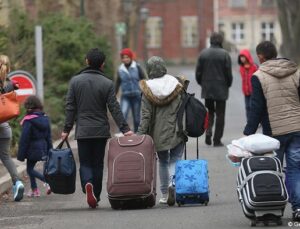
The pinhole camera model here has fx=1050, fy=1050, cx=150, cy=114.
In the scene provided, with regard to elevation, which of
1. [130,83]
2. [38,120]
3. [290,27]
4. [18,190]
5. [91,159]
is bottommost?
[290,27]

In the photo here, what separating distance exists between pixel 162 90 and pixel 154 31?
293 ft

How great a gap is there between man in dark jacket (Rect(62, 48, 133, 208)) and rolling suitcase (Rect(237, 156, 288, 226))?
2298mm

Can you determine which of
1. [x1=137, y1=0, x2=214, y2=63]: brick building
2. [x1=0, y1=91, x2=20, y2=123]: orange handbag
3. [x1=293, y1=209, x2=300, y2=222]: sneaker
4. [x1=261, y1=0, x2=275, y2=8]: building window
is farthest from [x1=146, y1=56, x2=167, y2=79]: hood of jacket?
[x1=261, y1=0, x2=275, y2=8]: building window

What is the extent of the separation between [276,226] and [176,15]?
89667 mm

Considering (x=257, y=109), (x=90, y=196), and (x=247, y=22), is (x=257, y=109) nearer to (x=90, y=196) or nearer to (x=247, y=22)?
(x=90, y=196)

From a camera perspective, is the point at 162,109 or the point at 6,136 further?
the point at 6,136

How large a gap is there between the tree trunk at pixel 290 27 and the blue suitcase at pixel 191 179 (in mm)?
43938

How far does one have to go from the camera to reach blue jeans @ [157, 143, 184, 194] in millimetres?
12070

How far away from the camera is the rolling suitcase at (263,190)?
9766 millimetres

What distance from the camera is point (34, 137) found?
43.3 ft

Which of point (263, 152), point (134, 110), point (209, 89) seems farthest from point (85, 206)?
point (134, 110)

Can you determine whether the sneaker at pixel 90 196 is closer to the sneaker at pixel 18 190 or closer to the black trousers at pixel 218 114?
the sneaker at pixel 18 190

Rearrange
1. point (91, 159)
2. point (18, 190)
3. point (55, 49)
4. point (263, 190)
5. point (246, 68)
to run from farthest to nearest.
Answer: point (55, 49) → point (246, 68) → point (18, 190) → point (91, 159) → point (263, 190)

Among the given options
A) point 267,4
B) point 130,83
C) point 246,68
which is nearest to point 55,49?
point 130,83
